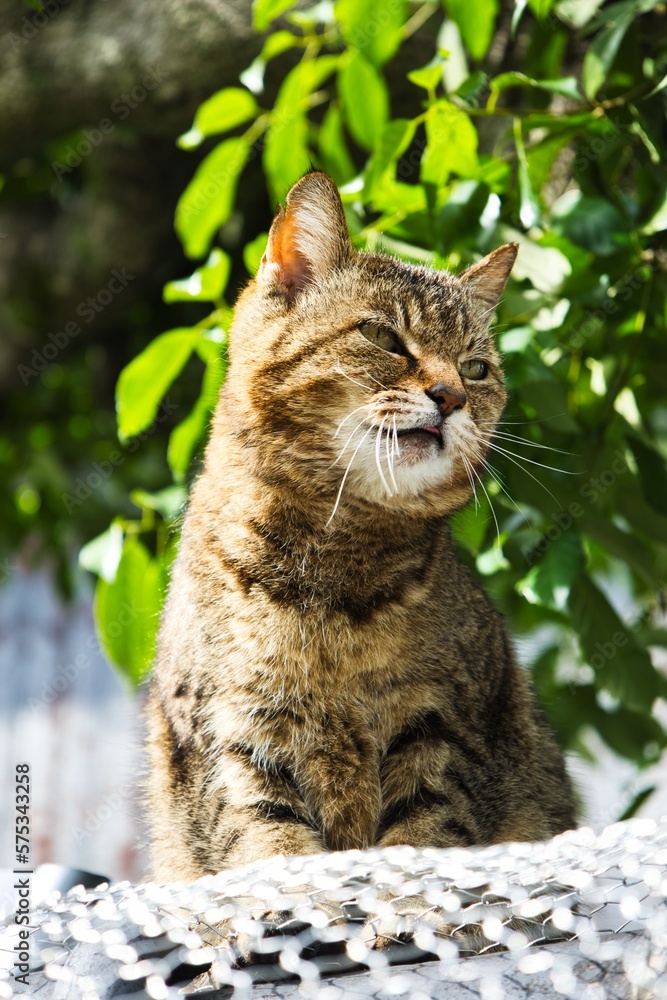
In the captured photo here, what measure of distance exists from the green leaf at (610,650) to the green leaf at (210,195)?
3.84 ft

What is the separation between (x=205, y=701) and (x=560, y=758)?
30.3 inches

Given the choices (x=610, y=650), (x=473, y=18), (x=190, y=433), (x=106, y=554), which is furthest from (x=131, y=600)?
(x=473, y=18)

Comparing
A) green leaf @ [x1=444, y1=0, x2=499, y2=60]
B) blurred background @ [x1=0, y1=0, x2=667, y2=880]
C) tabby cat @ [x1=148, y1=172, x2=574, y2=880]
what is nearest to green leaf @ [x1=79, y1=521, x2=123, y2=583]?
blurred background @ [x1=0, y1=0, x2=667, y2=880]

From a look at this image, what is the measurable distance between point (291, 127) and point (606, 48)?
0.74m

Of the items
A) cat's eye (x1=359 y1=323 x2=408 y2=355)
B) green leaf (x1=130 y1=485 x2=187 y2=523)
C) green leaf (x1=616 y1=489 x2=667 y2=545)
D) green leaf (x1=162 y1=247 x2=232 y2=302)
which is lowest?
green leaf (x1=616 y1=489 x2=667 y2=545)

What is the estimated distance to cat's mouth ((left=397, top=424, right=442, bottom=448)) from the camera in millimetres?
1677

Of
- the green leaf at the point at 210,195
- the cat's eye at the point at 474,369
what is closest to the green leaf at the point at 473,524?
the cat's eye at the point at 474,369

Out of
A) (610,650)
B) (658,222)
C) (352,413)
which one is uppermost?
(658,222)

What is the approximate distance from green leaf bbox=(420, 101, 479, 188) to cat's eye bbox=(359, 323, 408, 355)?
0.41 meters

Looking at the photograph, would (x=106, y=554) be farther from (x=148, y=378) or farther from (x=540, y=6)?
(x=540, y=6)

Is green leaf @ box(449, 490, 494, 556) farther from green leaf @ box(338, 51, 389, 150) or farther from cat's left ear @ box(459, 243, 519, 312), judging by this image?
green leaf @ box(338, 51, 389, 150)

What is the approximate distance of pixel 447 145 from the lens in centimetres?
202

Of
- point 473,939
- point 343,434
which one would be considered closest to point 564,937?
point 473,939

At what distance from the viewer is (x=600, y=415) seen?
7.44 feet
